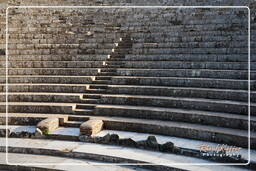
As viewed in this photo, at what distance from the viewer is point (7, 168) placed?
6.04 meters

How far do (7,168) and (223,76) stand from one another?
454 cm

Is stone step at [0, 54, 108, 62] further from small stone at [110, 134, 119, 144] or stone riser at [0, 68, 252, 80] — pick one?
small stone at [110, 134, 119, 144]

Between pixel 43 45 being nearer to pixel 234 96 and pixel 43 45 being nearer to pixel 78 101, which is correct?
pixel 78 101

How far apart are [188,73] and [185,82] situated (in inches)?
13.6

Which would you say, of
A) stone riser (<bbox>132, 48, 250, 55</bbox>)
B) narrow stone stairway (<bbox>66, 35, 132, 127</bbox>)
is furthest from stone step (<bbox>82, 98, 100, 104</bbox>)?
stone riser (<bbox>132, 48, 250, 55</bbox>)

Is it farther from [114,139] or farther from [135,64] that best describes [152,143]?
[135,64]

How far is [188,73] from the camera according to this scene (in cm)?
793

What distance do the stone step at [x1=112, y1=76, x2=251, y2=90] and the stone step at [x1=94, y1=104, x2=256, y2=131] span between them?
0.76 metres

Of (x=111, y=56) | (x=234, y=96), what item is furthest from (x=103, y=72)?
(x=234, y=96)

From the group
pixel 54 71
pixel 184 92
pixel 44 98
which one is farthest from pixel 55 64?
pixel 184 92

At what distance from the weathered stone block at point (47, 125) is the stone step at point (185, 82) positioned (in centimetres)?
184

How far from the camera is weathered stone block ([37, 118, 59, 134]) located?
277 inches

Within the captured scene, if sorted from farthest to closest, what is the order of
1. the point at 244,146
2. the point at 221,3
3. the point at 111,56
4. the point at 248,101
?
the point at 221,3 → the point at 111,56 → the point at 248,101 → the point at 244,146

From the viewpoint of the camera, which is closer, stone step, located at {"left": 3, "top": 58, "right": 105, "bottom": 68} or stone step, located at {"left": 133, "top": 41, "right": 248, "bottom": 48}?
stone step, located at {"left": 133, "top": 41, "right": 248, "bottom": 48}
